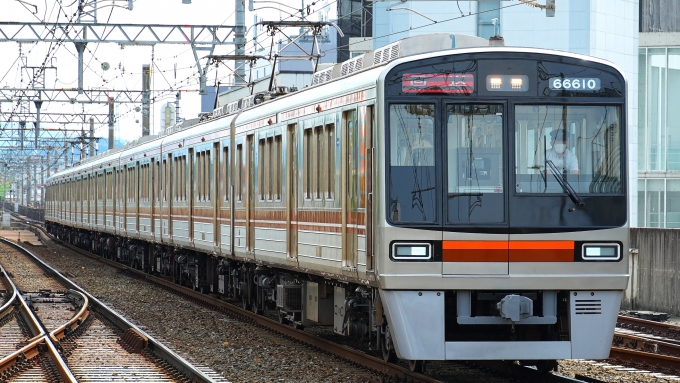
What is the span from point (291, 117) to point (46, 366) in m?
3.78

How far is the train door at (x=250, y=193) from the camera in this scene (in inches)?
585

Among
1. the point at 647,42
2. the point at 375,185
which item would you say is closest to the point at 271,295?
the point at 375,185

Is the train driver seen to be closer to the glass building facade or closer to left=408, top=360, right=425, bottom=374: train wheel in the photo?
left=408, top=360, right=425, bottom=374: train wheel

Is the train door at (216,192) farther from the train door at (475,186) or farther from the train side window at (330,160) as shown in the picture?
the train door at (475,186)

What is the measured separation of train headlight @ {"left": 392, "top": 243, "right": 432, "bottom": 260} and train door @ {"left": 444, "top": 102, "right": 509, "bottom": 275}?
14cm

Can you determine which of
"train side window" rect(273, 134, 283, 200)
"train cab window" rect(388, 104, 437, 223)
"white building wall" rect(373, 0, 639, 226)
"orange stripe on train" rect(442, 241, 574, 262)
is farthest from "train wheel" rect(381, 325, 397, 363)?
"white building wall" rect(373, 0, 639, 226)

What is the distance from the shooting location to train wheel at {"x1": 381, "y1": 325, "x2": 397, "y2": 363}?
9836 millimetres

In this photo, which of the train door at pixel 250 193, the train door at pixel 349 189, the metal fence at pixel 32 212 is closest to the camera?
the train door at pixel 349 189

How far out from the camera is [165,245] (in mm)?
24312

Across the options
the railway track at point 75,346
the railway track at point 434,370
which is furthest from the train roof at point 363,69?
the railway track at point 75,346

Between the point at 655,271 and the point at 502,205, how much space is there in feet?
27.7

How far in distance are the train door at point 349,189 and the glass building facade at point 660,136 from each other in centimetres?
2232

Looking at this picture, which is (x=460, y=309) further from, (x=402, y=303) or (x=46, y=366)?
(x=46, y=366)

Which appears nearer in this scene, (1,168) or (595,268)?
(595,268)
